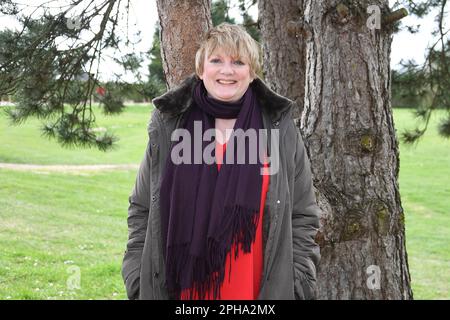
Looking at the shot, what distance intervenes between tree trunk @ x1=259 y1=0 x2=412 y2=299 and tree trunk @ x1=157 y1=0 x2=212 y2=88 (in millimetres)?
726

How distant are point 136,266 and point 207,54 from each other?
91 centimetres

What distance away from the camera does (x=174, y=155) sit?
236cm

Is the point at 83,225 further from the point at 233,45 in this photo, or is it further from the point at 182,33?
the point at 233,45

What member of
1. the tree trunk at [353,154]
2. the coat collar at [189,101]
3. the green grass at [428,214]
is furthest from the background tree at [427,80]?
the coat collar at [189,101]

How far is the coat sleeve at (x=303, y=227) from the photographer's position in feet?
7.91

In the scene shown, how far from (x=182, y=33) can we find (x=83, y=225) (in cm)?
785

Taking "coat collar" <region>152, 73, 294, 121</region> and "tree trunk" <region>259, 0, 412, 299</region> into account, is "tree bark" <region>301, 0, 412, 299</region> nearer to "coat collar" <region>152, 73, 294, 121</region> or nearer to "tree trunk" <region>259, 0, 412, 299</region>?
"tree trunk" <region>259, 0, 412, 299</region>

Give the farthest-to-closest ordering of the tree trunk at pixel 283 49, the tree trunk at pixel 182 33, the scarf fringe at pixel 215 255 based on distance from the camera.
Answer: the tree trunk at pixel 283 49 → the tree trunk at pixel 182 33 → the scarf fringe at pixel 215 255

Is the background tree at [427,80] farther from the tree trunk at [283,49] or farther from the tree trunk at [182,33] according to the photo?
the tree trunk at [182,33]

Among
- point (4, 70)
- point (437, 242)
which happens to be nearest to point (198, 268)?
point (4, 70)

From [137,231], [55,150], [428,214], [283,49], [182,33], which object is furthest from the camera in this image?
[55,150]

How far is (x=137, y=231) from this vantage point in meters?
2.42

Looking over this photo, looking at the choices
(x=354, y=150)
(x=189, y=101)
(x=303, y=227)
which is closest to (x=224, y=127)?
(x=189, y=101)

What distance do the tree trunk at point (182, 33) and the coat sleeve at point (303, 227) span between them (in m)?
1.09
